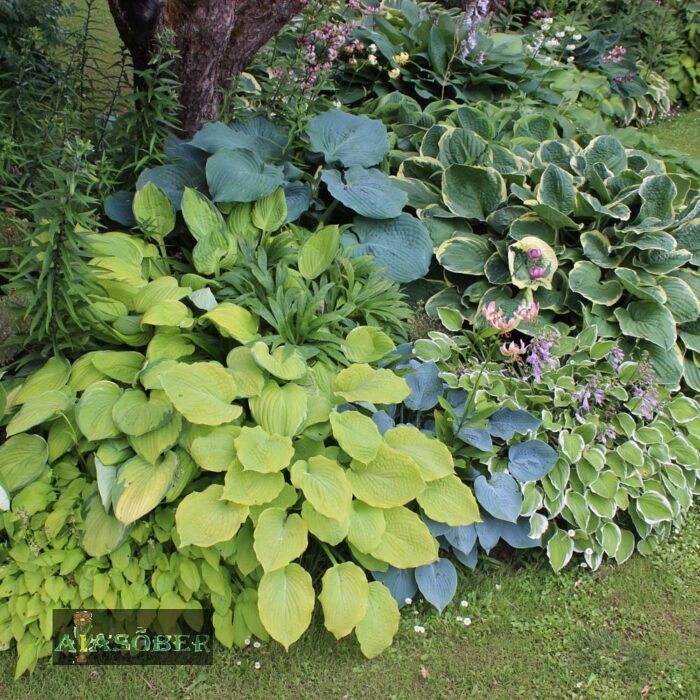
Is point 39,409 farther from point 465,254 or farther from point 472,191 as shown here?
point 472,191

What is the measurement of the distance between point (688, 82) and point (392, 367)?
6.42 meters

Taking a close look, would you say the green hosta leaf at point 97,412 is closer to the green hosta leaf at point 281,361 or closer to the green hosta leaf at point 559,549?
the green hosta leaf at point 281,361

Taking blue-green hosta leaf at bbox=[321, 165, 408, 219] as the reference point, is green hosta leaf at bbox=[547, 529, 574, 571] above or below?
below

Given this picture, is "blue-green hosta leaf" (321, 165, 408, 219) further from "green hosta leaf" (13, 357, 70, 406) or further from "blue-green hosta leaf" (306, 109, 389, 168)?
"green hosta leaf" (13, 357, 70, 406)

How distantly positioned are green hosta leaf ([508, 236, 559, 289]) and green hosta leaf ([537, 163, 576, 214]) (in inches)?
9.3

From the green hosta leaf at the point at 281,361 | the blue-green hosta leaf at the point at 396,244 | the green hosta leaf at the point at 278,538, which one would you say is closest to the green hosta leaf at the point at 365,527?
the green hosta leaf at the point at 278,538

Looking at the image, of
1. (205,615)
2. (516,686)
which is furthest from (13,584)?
(516,686)

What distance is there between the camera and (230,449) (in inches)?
91.1

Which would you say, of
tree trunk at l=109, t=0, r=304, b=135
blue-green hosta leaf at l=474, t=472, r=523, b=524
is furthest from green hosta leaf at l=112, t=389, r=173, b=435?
tree trunk at l=109, t=0, r=304, b=135

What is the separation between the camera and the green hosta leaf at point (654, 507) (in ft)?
8.96

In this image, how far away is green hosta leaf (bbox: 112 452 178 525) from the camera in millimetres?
2170

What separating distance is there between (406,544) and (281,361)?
0.78 metres

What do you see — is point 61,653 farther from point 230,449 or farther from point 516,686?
point 516,686

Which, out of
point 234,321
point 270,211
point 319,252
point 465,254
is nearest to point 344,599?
point 234,321
